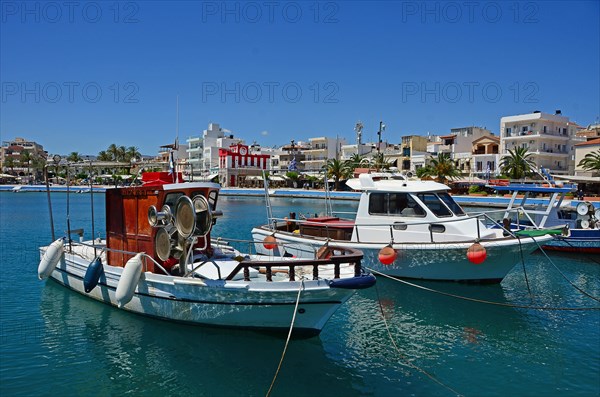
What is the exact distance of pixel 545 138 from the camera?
67.3 metres

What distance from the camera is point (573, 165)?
68812 millimetres

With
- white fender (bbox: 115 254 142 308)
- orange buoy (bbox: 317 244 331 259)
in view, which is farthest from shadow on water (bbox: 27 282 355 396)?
orange buoy (bbox: 317 244 331 259)

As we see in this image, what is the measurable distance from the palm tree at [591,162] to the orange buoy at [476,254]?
1955 inches

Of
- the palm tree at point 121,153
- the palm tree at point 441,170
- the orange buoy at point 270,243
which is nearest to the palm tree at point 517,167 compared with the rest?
the palm tree at point 441,170

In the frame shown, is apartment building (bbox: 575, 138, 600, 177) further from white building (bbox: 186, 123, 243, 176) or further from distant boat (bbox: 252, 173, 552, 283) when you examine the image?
white building (bbox: 186, 123, 243, 176)

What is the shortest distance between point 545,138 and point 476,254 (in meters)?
61.7

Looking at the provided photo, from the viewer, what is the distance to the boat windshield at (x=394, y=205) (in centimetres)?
1642

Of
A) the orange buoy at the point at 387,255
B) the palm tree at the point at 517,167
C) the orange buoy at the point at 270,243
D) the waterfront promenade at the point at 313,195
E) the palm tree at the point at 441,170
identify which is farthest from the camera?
the palm tree at the point at 441,170

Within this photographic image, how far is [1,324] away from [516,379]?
12291 mm

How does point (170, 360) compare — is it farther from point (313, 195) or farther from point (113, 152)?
point (113, 152)

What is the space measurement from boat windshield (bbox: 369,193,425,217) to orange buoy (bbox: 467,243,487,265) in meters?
2.38

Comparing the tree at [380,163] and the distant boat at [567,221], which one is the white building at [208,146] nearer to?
the tree at [380,163]

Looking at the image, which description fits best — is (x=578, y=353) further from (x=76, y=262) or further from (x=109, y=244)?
(x=76, y=262)

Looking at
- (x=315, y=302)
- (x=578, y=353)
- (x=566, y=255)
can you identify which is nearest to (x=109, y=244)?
(x=315, y=302)
